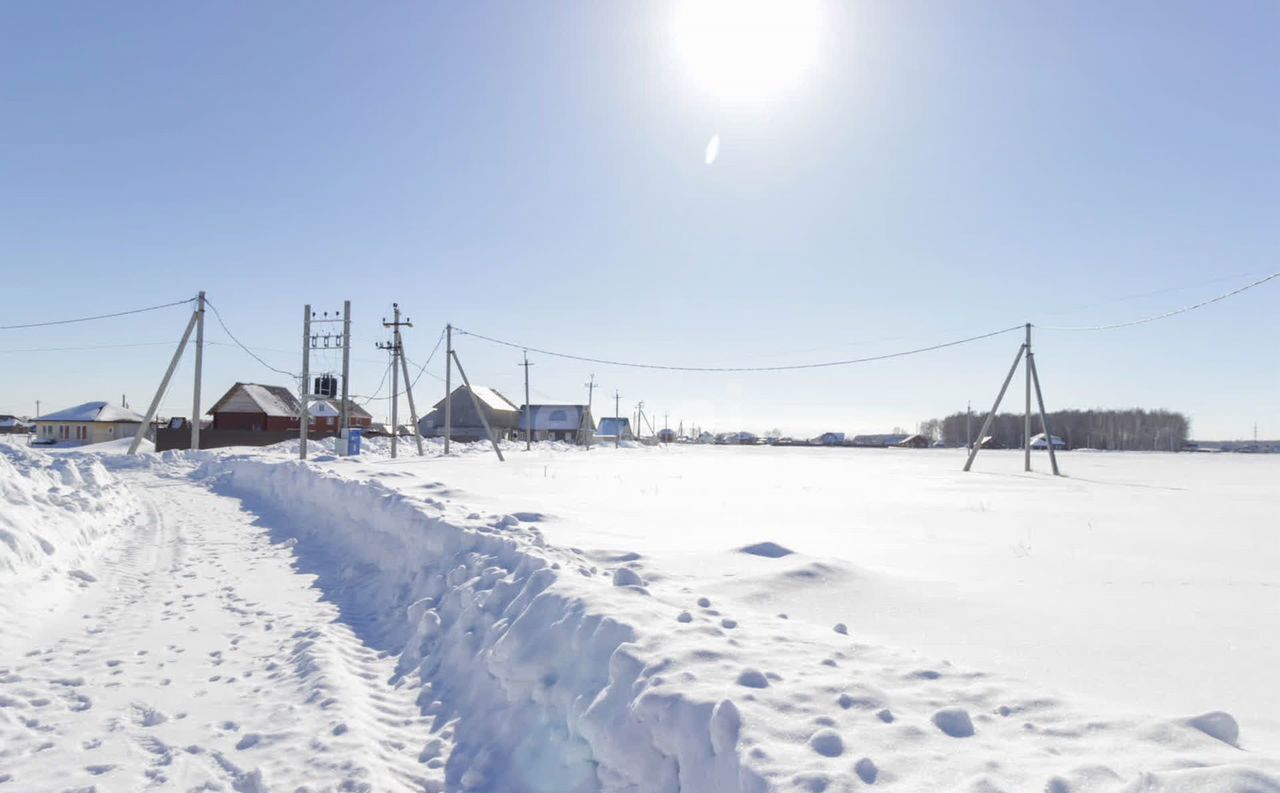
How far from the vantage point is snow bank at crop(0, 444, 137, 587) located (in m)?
6.36

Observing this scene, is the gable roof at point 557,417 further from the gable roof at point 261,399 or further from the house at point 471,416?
the gable roof at point 261,399

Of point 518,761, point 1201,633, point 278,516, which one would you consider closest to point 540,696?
point 518,761

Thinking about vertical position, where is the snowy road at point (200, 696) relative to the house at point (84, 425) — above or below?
below

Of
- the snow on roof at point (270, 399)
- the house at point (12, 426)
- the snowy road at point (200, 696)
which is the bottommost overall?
the snowy road at point (200, 696)

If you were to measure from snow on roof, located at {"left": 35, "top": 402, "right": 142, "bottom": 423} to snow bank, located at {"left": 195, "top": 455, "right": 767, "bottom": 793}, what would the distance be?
61.9 metres

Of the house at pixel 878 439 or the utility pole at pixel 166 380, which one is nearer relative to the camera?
the utility pole at pixel 166 380

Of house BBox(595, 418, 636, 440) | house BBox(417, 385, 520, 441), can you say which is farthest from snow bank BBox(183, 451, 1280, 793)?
house BBox(595, 418, 636, 440)

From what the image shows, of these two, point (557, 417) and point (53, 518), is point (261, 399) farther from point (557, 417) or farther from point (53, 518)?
point (53, 518)

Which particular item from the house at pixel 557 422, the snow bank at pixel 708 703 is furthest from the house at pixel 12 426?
the snow bank at pixel 708 703

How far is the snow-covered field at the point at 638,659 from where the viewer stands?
8.69 ft

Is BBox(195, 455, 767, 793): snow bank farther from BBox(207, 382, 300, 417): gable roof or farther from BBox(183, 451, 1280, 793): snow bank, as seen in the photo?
BBox(207, 382, 300, 417): gable roof

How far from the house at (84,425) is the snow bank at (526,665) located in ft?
203

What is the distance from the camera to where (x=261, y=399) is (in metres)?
51.9

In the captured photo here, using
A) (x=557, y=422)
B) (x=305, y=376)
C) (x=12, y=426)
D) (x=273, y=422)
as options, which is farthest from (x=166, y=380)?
(x=12, y=426)
